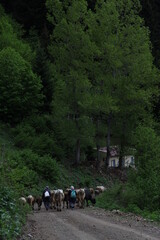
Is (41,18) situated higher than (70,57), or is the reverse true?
(41,18)

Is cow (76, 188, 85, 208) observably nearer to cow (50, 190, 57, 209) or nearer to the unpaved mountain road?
cow (50, 190, 57, 209)

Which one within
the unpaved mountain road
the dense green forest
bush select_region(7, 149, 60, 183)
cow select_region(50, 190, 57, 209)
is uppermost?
the dense green forest

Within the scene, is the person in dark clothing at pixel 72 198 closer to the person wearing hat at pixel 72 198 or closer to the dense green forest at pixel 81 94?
the person wearing hat at pixel 72 198

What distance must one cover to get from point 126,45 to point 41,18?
27005 mm

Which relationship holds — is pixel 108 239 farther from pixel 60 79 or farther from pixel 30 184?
pixel 60 79

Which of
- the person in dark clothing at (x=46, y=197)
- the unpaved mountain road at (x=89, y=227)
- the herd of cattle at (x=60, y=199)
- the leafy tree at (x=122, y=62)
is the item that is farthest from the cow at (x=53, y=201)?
the leafy tree at (x=122, y=62)

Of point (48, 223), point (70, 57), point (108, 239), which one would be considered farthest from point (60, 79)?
point (108, 239)

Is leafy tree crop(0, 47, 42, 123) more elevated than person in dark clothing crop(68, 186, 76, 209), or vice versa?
leafy tree crop(0, 47, 42, 123)

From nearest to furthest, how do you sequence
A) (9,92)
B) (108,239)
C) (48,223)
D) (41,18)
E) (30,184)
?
(108,239) → (48,223) → (30,184) → (9,92) → (41,18)

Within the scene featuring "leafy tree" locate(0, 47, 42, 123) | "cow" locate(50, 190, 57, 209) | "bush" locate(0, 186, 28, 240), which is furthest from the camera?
"leafy tree" locate(0, 47, 42, 123)

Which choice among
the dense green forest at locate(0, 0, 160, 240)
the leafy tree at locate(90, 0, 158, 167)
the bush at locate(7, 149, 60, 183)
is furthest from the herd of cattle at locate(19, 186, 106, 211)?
the leafy tree at locate(90, 0, 158, 167)

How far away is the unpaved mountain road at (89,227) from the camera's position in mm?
16781

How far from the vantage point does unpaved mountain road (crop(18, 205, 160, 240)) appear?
55.1ft

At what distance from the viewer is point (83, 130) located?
38656mm
